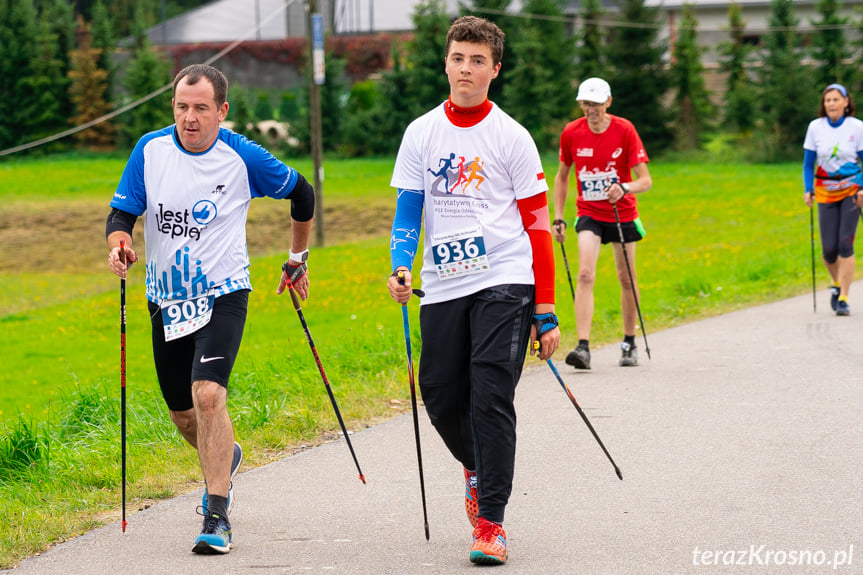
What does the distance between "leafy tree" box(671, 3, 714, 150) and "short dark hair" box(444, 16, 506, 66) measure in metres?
42.3

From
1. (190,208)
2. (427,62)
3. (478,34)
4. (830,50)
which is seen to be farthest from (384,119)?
(478,34)

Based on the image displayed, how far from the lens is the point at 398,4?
70.1 meters

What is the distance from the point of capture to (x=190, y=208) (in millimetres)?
5316

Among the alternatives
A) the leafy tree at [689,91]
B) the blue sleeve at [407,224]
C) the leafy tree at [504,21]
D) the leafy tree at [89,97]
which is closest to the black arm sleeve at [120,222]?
the blue sleeve at [407,224]

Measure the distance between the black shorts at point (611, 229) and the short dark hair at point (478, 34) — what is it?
4.83 metres

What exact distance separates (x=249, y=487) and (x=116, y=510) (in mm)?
696

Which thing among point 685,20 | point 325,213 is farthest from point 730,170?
point 325,213

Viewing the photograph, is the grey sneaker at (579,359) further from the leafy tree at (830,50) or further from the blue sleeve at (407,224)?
the leafy tree at (830,50)

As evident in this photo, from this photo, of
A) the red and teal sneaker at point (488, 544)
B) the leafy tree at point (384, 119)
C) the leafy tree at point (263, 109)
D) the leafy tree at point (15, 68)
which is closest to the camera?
the red and teal sneaker at point (488, 544)

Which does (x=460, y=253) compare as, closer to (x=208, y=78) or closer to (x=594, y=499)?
(x=208, y=78)

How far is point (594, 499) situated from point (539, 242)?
151 cm

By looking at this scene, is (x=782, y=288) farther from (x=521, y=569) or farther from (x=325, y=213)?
(x=325, y=213)

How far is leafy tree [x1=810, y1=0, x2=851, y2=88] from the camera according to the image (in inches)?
1759

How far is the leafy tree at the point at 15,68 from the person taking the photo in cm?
5700
